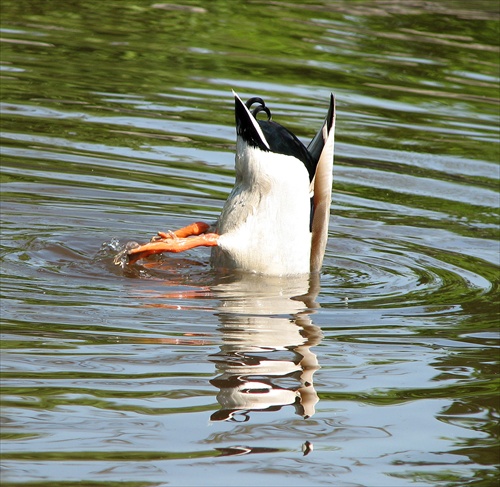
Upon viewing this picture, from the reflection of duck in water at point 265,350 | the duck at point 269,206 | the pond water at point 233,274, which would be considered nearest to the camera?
the pond water at point 233,274

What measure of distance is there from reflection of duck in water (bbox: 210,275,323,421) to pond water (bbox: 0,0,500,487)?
15 millimetres

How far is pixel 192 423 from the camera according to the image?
395 cm

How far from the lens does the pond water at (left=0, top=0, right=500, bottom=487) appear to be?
3.87 meters

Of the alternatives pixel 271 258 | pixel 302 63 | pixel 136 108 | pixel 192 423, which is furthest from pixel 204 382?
pixel 302 63

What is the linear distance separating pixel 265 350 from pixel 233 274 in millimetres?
1286

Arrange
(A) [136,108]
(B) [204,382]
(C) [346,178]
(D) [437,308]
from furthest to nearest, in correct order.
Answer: (A) [136,108] < (C) [346,178] < (D) [437,308] < (B) [204,382]

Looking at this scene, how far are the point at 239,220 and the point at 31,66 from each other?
4869mm

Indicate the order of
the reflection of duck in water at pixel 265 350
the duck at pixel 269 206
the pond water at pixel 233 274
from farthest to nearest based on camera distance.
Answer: the duck at pixel 269 206 < the reflection of duck in water at pixel 265 350 < the pond water at pixel 233 274

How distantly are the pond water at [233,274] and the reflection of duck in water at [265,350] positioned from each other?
0.05 feet

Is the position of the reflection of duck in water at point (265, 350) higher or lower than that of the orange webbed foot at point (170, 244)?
lower

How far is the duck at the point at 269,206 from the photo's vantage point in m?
5.75

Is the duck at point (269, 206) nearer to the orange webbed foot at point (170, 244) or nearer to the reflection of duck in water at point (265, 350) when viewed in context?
the orange webbed foot at point (170, 244)

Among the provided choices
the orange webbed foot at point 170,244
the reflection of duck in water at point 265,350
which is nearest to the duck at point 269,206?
the orange webbed foot at point 170,244

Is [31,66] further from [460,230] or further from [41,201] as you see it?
[460,230]
